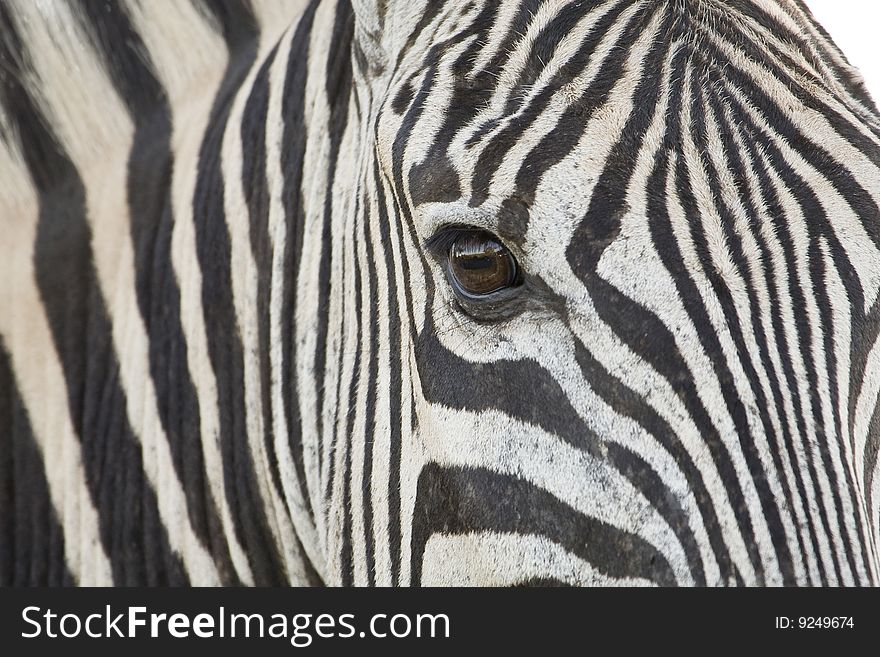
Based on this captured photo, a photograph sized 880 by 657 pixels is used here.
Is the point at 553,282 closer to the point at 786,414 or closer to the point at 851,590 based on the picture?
the point at 786,414

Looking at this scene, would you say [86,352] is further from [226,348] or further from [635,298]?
[635,298]

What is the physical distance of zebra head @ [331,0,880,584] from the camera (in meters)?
1.95

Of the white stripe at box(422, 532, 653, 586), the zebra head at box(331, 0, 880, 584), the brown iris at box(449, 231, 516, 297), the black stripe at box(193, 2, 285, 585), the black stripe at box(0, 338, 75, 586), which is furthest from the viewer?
the black stripe at box(0, 338, 75, 586)

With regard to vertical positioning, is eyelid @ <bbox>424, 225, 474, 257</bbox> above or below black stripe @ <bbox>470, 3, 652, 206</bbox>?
below

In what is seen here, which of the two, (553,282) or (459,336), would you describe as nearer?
(553,282)

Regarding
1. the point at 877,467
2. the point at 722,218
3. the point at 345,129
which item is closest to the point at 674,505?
the point at 877,467

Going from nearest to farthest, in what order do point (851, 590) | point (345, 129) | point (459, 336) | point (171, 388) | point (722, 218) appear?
point (851, 590) < point (722, 218) < point (459, 336) < point (345, 129) < point (171, 388)

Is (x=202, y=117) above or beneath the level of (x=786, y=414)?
above

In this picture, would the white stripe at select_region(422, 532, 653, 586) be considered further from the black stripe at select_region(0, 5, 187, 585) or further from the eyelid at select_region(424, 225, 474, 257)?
the black stripe at select_region(0, 5, 187, 585)

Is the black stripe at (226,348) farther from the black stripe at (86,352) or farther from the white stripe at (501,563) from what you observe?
the white stripe at (501,563)

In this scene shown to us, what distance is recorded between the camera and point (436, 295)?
2.37 m

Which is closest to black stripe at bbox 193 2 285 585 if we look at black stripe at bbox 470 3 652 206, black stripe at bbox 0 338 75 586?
black stripe at bbox 0 338 75 586

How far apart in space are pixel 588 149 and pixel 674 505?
828 mm

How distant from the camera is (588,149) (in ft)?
6.99
